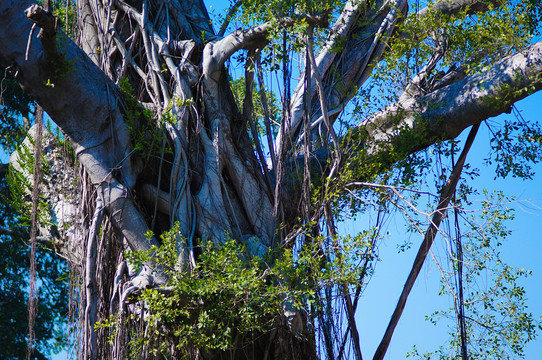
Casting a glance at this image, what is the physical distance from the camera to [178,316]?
11.7 feet

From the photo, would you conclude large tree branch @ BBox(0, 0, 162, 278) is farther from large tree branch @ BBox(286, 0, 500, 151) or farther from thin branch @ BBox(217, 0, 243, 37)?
large tree branch @ BBox(286, 0, 500, 151)

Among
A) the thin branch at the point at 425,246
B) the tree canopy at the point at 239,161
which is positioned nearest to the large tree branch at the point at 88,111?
the tree canopy at the point at 239,161

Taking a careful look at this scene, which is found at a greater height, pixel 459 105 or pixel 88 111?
pixel 459 105

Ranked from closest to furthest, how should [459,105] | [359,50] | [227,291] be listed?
[227,291]
[459,105]
[359,50]

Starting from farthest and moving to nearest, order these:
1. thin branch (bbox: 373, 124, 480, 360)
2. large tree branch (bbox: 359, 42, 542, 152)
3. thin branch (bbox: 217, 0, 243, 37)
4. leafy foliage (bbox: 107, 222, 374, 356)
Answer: thin branch (bbox: 217, 0, 243, 37)
thin branch (bbox: 373, 124, 480, 360)
large tree branch (bbox: 359, 42, 542, 152)
leafy foliage (bbox: 107, 222, 374, 356)

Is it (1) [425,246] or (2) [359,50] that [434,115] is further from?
(2) [359,50]

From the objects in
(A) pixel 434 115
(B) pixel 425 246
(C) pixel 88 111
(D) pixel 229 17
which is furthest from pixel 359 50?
(C) pixel 88 111

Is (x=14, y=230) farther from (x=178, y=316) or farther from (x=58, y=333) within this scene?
(x=178, y=316)

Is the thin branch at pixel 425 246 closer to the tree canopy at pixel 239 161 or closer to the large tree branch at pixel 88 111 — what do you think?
the tree canopy at pixel 239 161

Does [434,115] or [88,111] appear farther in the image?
[434,115]

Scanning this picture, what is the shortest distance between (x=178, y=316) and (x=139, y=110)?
1.32 m

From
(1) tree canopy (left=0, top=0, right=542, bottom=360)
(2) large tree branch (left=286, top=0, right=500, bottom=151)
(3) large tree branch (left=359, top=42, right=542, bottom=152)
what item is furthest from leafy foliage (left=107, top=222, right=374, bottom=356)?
(2) large tree branch (left=286, top=0, right=500, bottom=151)

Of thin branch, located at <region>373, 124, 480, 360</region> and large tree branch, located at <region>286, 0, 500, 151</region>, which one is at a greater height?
large tree branch, located at <region>286, 0, 500, 151</region>

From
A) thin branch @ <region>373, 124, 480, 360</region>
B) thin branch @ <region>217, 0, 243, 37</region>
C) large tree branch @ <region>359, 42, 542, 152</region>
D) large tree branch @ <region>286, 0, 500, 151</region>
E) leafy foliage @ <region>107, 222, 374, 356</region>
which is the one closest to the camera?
leafy foliage @ <region>107, 222, 374, 356</region>
